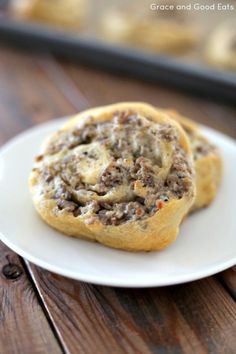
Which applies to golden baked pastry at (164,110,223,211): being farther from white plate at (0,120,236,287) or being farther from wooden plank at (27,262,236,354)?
wooden plank at (27,262,236,354)

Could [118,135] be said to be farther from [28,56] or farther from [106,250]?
[28,56]

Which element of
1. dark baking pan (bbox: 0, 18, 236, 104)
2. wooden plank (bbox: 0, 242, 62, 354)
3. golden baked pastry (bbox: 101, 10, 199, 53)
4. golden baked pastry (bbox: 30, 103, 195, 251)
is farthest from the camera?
golden baked pastry (bbox: 101, 10, 199, 53)

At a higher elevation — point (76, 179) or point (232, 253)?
point (76, 179)

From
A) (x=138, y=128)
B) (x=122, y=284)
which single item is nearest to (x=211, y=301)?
(x=122, y=284)

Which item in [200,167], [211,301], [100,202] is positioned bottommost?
[211,301]

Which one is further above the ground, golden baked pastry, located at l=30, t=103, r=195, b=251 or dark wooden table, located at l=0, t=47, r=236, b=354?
golden baked pastry, located at l=30, t=103, r=195, b=251

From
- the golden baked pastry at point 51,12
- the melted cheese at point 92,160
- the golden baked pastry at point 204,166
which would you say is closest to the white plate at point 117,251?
the golden baked pastry at point 204,166

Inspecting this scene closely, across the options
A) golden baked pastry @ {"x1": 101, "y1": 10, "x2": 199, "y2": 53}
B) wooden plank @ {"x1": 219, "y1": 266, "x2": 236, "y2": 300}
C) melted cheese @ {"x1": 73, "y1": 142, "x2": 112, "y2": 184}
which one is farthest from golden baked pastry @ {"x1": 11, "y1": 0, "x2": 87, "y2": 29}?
wooden plank @ {"x1": 219, "y1": 266, "x2": 236, "y2": 300}
